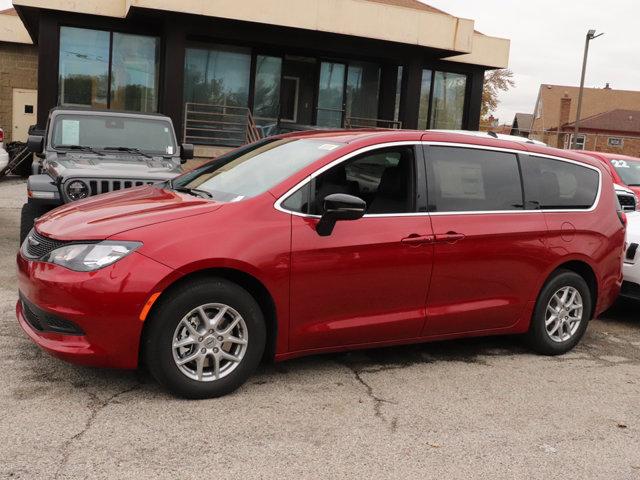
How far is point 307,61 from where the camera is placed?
2236 centimetres

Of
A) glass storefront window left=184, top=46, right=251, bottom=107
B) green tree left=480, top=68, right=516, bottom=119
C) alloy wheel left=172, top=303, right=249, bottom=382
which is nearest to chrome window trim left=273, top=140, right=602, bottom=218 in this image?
alloy wheel left=172, top=303, right=249, bottom=382

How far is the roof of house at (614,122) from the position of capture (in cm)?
6053

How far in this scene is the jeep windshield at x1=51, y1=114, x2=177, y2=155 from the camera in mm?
8344

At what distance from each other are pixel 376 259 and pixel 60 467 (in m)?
2.26

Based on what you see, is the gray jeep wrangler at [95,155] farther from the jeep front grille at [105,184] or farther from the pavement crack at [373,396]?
the pavement crack at [373,396]

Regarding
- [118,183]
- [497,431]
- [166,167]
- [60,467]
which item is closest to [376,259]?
[497,431]

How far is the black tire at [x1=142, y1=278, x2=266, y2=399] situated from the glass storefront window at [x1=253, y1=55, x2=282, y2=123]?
17462 mm

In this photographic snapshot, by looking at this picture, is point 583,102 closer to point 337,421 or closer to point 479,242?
point 479,242

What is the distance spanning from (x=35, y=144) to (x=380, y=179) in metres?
4.92

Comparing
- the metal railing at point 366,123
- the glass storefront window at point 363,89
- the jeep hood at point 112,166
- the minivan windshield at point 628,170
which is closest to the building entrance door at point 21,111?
the glass storefront window at point 363,89

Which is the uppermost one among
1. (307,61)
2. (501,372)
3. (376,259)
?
(307,61)

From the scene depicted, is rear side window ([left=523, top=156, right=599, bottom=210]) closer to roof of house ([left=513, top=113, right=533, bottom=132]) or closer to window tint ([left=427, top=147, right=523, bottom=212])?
window tint ([left=427, top=147, right=523, bottom=212])

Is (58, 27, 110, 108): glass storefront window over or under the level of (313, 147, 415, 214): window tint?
over

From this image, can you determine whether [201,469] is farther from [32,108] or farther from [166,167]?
[32,108]
